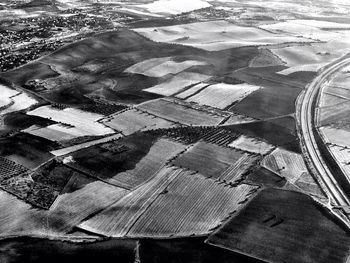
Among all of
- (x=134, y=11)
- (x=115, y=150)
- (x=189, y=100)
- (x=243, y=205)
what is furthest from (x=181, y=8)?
(x=243, y=205)

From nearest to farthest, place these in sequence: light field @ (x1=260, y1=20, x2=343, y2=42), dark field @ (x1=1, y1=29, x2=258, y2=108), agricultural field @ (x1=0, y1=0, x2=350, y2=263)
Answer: agricultural field @ (x1=0, y1=0, x2=350, y2=263)
dark field @ (x1=1, y1=29, x2=258, y2=108)
light field @ (x1=260, y1=20, x2=343, y2=42)

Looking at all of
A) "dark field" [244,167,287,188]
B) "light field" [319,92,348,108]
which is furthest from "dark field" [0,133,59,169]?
"light field" [319,92,348,108]

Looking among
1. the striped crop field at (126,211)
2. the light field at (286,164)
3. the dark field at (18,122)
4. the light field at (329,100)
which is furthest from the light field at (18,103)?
the light field at (329,100)

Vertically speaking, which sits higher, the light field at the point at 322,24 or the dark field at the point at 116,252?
the light field at the point at 322,24

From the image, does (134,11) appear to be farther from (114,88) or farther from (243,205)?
(243,205)

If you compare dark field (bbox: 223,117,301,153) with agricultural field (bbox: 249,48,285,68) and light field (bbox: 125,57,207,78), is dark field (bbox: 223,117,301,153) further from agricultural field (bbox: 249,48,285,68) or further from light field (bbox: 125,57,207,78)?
agricultural field (bbox: 249,48,285,68)

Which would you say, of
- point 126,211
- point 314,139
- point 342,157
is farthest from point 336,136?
point 126,211

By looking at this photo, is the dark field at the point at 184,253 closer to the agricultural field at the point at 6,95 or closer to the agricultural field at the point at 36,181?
the agricultural field at the point at 36,181
